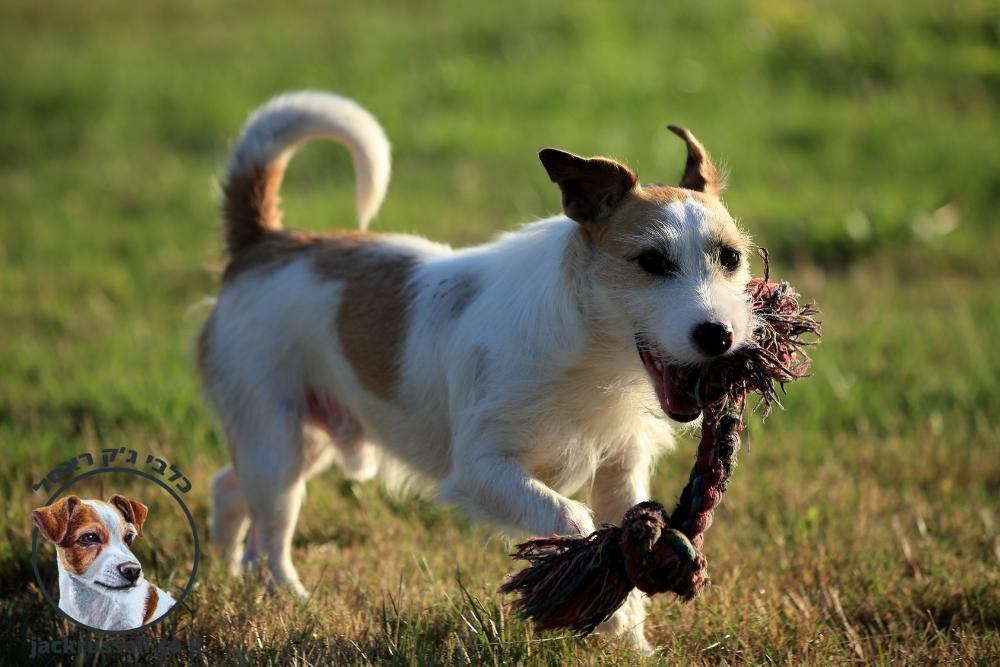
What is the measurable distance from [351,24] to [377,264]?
35.6 ft

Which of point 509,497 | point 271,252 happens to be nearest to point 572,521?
point 509,497

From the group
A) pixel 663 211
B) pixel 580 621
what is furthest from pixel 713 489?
pixel 663 211

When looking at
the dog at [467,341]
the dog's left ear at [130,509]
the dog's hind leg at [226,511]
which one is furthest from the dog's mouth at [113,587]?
the dog's hind leg at [226,511]

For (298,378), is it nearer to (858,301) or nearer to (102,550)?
(102,550)

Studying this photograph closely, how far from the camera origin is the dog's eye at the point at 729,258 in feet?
12.1

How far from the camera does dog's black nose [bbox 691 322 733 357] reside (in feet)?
11.1

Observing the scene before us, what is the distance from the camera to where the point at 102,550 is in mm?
3807

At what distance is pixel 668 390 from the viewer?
11.9 feet

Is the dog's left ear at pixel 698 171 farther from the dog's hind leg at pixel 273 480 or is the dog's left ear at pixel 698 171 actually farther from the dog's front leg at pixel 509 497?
the dog's hind leg at pixel 273 480

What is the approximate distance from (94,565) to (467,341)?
1.40 m

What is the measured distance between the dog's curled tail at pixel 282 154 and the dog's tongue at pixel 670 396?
182 cm

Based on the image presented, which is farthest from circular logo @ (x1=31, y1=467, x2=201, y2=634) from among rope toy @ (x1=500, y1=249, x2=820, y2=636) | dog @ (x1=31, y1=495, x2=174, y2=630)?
rope toy @ (x1=500, y1=249, x2=820, y2=636)

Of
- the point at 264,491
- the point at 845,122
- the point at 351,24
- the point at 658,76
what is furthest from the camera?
the point at 351,24

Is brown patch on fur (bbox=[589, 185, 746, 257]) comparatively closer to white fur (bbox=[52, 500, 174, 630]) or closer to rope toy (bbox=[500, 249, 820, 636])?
rope toy (bbox=[500, 249, 820, 636])
